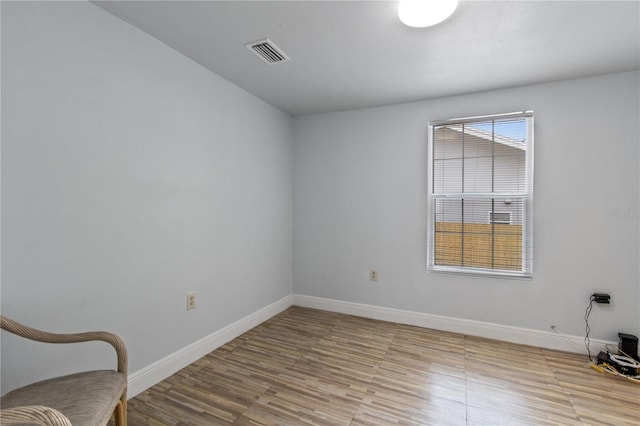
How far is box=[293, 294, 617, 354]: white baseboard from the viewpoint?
249 centimetres

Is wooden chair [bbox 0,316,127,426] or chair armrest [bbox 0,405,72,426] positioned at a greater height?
chair armrest [bbox 0,405,72,426]

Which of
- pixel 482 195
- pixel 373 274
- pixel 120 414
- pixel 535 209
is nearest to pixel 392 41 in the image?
pixel 482 195

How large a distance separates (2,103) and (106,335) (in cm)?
117

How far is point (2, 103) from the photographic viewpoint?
1307 mm

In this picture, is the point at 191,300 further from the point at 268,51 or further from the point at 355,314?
the point at 268,51

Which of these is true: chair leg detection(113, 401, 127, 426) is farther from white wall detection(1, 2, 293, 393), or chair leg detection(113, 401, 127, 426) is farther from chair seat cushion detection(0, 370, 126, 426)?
white wall detection(1, 2, 293, 393)

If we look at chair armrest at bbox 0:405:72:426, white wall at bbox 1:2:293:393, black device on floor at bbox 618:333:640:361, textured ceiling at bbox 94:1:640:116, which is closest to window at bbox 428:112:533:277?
textured ceiling at bbox 94:1:640:116

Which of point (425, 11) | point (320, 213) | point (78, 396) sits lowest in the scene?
point (78, 396)

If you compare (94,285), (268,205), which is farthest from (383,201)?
(94,285)

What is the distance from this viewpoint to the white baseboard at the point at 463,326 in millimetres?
2494

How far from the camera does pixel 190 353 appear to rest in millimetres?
2262

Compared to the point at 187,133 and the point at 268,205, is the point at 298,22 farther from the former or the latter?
the point at 268,205

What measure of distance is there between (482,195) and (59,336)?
10.6 feet

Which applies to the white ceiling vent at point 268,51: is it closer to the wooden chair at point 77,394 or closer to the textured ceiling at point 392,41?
the textured ceiling at point 392,41
